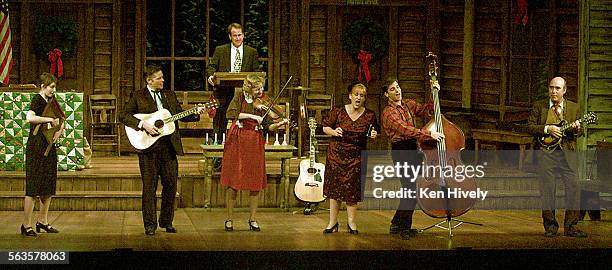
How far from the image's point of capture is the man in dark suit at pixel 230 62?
11422 mm

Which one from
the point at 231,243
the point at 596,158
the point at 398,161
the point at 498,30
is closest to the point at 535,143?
the point at 398,161

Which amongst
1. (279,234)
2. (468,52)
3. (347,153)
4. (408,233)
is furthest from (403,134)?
(468,52)

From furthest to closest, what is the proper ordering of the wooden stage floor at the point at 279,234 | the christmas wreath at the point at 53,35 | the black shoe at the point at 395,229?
the christmas wreath at the point at 53,35
the black shoe at the point at 395,229
the wooden stage floor at the point at 279,234

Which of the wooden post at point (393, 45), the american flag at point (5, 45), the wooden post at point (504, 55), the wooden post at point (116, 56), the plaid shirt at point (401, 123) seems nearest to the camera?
the plaid shirt at point (401, 123)

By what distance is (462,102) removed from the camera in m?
14.0

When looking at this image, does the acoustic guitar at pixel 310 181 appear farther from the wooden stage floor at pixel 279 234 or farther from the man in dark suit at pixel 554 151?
the man in dark suit at pixel 554 151

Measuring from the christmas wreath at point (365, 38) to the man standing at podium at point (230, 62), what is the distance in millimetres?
2980

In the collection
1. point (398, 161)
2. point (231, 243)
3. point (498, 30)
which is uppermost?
point (498, 30)

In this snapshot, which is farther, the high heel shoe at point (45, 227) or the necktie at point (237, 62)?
the necktie at point (237, 62)

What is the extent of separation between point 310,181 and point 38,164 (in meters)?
2.69

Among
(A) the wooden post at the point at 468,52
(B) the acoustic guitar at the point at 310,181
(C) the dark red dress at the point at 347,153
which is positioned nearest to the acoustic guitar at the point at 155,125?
(C) the dark red dress at the point at 347,153

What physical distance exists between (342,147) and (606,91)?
3138 millimetres

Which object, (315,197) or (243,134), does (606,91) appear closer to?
(315,197)

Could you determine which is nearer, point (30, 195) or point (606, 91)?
point (30, 195)
